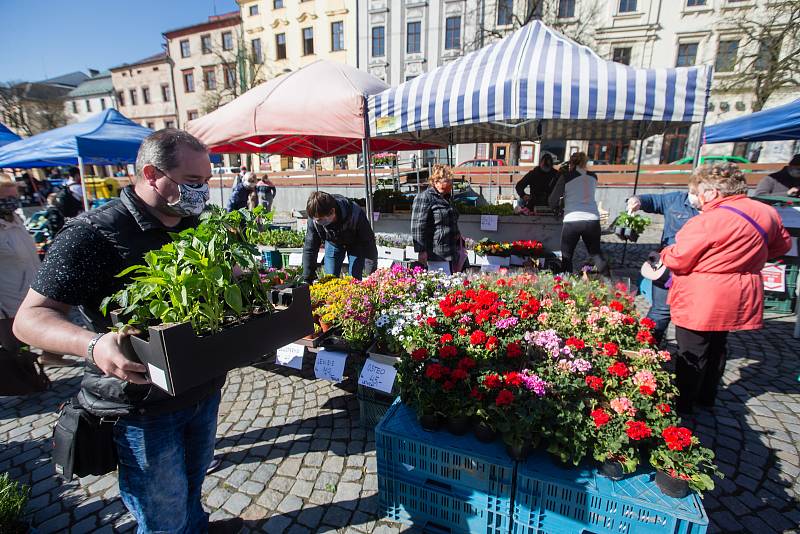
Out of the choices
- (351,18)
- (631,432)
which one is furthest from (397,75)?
(631,432)

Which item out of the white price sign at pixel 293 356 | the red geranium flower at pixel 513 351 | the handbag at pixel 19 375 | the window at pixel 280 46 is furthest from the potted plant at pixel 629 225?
the window at pixel 280 46

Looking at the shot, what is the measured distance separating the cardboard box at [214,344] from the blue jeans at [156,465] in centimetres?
42

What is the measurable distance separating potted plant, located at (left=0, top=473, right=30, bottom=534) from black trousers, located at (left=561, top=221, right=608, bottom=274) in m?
5.27

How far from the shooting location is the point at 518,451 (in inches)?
69.8

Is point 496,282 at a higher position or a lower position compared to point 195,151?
lower

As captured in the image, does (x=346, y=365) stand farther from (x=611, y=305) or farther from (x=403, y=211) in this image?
(x=403, y=211)

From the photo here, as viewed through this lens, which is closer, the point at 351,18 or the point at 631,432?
the point at 631,432

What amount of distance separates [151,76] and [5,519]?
4497 cm

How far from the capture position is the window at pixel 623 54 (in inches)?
846

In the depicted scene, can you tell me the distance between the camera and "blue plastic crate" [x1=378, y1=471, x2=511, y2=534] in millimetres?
1881

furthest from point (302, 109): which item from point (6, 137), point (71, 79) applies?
point (71, 79)

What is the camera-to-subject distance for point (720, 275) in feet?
8.09

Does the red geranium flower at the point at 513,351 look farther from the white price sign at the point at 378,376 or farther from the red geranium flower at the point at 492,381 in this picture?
the white price sign at the point at 378,376

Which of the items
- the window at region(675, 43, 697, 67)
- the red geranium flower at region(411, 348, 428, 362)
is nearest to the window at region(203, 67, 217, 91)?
the window at region(675, 43, 697, 67)
